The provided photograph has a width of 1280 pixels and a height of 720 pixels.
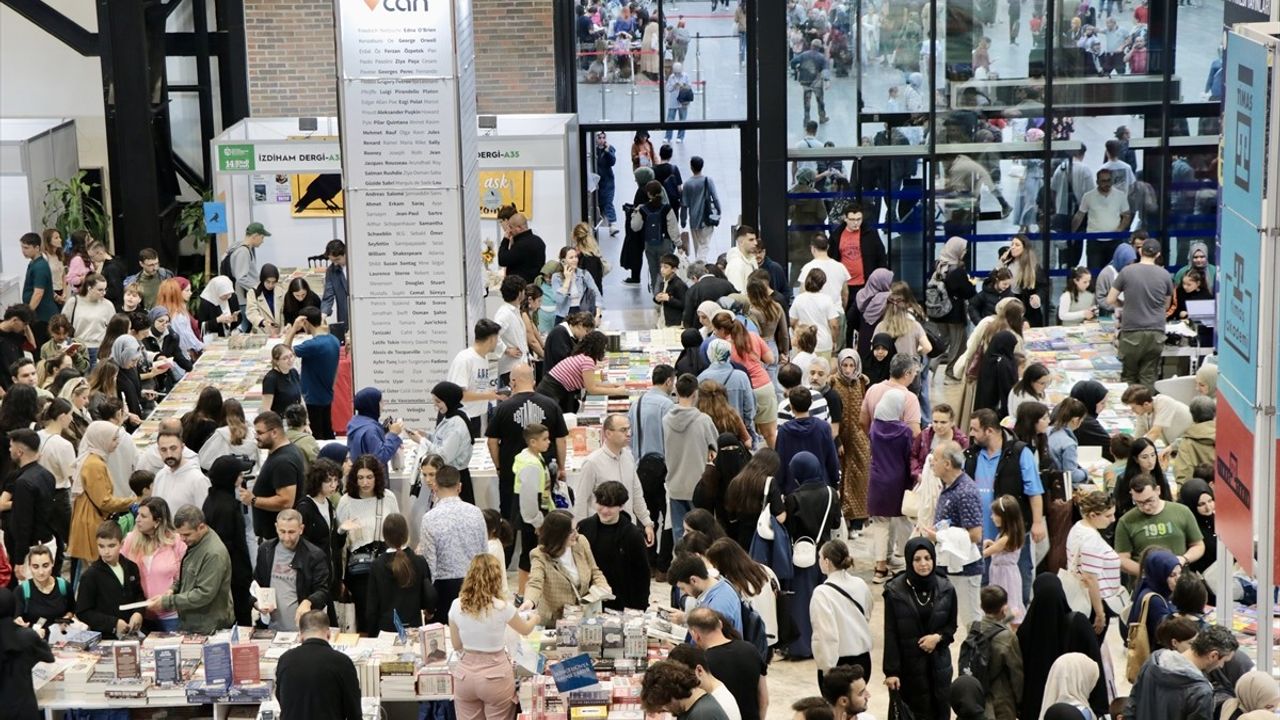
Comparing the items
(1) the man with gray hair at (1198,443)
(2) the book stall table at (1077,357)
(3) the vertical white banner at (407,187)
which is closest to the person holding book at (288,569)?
(3) the vertical white banner at (407,187)

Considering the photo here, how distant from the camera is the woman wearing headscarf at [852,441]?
11727 millimetres

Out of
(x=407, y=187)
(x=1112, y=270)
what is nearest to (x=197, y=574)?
(x=407, y=187)

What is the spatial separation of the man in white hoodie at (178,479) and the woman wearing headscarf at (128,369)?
3.35 m

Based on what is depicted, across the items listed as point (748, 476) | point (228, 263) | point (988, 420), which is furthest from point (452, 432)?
point (228, 263)

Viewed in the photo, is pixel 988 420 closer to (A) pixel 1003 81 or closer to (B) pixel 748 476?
(B) pixel 748 476

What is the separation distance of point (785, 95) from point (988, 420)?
367 inches

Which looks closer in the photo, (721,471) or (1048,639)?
(1048,639)

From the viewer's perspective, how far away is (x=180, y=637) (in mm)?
9148

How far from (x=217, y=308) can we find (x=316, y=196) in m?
3.13

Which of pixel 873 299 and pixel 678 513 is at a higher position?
pixel 873 299

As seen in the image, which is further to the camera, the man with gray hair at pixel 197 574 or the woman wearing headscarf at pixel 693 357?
the woman wearing headscarf at pixel 693 357

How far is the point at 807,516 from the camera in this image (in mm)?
10070

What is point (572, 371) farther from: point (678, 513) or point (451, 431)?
point (451, 431)

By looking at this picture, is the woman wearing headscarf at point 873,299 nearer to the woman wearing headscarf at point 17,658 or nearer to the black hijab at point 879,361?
the black hijab at point 879,361
